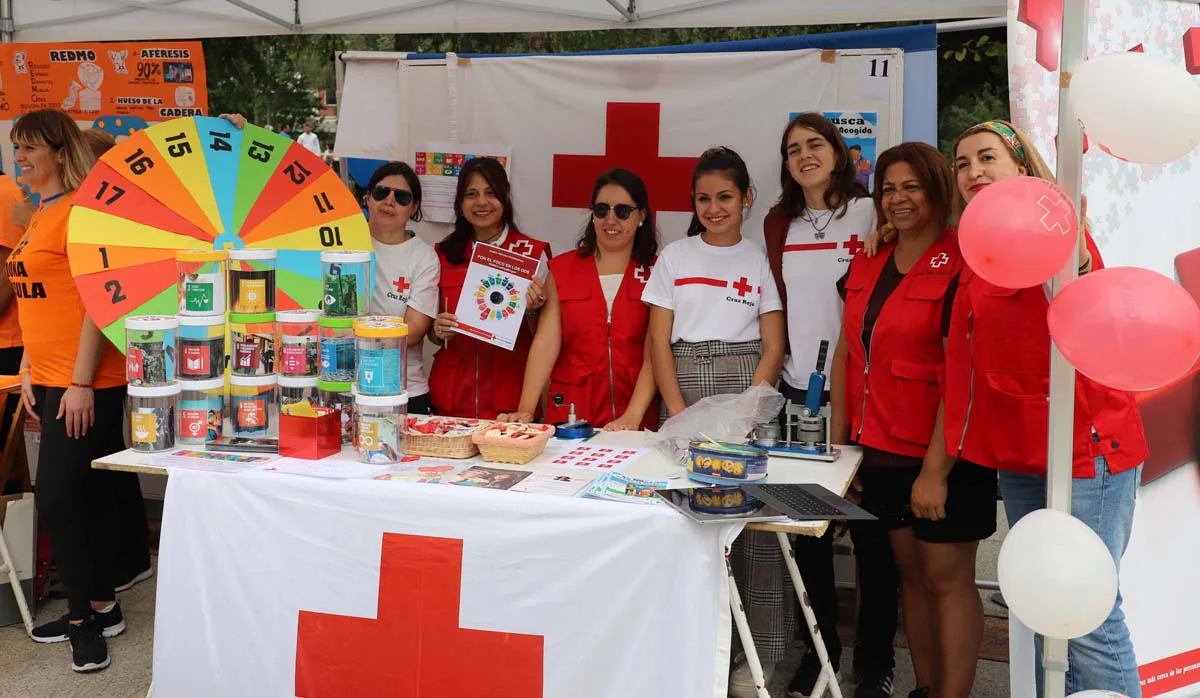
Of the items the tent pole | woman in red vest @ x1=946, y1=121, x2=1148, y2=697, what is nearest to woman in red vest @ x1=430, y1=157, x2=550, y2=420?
woman in red vest @ x1=946, y1=121, x2=1148, y2=697

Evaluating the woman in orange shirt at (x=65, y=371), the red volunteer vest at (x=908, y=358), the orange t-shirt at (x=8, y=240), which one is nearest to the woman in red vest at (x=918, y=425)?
the red volunteer vest at (x=908, y=358)

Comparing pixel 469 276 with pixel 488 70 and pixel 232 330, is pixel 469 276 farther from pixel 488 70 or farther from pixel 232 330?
pixel 488 70

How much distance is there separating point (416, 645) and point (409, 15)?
2394mm

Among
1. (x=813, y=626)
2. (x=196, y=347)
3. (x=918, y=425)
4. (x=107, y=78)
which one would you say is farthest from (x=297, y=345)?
(x=107, y=78)

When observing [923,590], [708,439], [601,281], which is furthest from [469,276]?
[923,590]

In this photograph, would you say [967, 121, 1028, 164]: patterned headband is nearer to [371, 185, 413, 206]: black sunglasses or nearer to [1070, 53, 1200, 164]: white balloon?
[1070, 53, 1200, 164]: white balloon

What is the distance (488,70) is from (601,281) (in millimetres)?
1453

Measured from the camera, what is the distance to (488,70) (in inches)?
159

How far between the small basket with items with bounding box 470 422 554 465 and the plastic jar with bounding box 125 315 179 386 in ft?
2.32

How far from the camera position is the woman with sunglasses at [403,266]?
3.14 metres

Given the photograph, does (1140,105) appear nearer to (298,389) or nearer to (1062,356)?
(1062,356)

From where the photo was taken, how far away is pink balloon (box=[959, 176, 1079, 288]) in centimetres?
159

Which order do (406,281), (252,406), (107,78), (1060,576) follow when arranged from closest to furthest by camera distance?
1. (1060,576)
2. (252,406)
3. (406,281)
4. (107,78)

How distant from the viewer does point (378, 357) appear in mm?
2250
